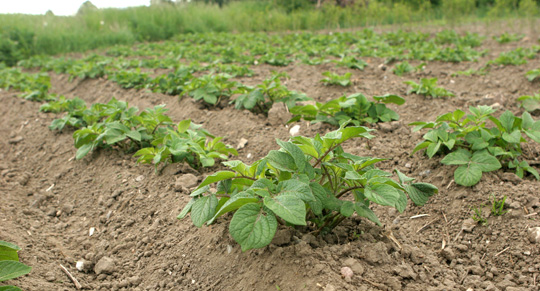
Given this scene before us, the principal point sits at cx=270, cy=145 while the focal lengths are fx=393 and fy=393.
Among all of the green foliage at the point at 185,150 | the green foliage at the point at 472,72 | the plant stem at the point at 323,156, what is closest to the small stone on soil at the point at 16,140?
the green foliage at the point at 185,150

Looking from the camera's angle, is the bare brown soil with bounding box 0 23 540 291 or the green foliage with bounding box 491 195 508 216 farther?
the green foliage with bounding box 491 195 508 216

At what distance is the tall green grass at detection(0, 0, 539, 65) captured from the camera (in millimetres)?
10117

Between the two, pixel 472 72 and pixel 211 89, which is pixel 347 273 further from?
pixel 472 72

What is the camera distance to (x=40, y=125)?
413 centimetres

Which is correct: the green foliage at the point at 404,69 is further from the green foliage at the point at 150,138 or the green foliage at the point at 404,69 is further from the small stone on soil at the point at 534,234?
the small stone on soil at the point at 534,234

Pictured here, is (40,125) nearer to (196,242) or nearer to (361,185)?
(196,242)

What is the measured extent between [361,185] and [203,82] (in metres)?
2.75

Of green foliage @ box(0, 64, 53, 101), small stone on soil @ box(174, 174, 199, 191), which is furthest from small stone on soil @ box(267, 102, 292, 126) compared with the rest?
green foliage @ box(0, 64, 53, 101)

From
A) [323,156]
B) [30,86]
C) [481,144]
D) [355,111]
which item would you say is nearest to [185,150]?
[323,156]

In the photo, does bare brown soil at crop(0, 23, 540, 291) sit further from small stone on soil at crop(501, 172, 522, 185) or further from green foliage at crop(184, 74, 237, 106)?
green foliage at crop(184, 74, 237, 106)

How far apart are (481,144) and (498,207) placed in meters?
0.40

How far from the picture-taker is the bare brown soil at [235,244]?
1576 mm

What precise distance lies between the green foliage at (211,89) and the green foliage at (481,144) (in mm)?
2073

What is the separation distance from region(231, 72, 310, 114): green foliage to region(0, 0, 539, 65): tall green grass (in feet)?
25.7
